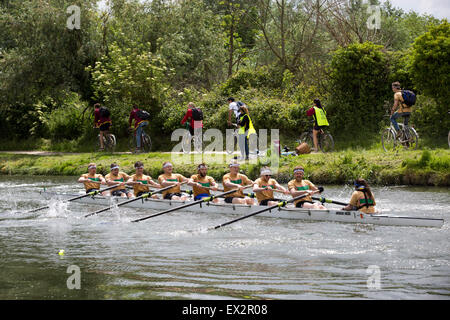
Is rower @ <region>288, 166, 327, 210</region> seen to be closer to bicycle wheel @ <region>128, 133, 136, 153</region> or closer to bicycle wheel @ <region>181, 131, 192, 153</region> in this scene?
bicycle wheel @ <region>181, 131, 192, 153</region>

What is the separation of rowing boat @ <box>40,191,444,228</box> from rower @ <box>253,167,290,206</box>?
33 centimetres

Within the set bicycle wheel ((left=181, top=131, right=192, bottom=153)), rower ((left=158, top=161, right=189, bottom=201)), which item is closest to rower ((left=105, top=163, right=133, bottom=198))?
rower ((left=158, top=161, right=189, bottom=201))

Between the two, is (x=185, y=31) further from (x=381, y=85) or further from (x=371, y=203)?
(x=371, y=203)

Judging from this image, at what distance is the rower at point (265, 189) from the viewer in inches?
572

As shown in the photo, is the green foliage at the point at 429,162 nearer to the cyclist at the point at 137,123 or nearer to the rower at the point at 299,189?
the rower at the point at 299,189

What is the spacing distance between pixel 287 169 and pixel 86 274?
11.6 m

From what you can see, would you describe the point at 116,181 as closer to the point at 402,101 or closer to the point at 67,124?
the point at 402,101

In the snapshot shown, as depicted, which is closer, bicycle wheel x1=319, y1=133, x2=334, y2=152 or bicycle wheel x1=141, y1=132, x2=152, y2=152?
A: bicycle wheel x1=319, y1=133, x2=334, y2=152

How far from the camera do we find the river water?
8.71 metres

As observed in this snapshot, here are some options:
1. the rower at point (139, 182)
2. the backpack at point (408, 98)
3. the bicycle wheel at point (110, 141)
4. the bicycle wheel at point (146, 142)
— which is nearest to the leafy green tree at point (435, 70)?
the backpack at point (408, 98)

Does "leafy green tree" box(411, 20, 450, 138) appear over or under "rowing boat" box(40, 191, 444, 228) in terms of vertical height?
over

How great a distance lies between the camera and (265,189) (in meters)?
14.5

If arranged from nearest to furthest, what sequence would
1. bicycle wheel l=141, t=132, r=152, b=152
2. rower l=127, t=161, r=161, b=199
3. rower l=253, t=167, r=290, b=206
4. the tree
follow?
rower l=253, t=167, r=290, b=206 < rower l=127, t=161, r=161, b=199 < bicycle wheel l=141, t=132, r=152, b=152 < the tree

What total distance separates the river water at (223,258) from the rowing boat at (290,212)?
6.4 inches
